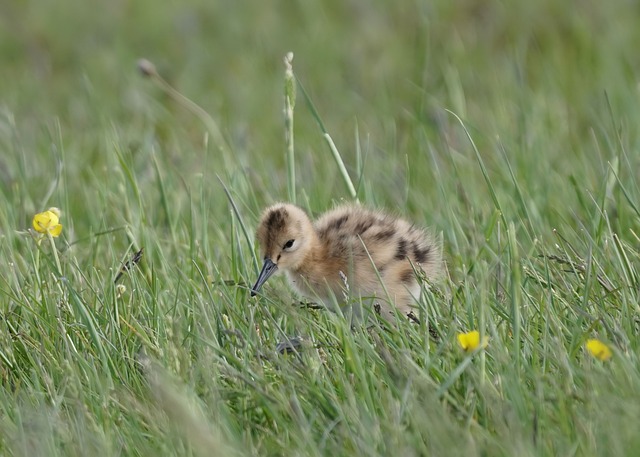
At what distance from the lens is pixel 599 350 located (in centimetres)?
288

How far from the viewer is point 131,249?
433 cm

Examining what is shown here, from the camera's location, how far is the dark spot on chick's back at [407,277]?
395 cm

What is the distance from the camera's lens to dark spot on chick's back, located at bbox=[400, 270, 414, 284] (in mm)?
3953

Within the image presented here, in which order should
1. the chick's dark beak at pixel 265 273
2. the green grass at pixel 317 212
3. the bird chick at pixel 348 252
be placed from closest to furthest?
1. the green grass at pixel 317 212
2. the chick's dark beak at pixel 265 273
3. the bird chick at pixel 348 252

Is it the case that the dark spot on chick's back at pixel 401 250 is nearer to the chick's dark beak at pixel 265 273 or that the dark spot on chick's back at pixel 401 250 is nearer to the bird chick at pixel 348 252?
the bird chick at pixel 348 252

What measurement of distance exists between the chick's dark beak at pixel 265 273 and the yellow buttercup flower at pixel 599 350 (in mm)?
1167

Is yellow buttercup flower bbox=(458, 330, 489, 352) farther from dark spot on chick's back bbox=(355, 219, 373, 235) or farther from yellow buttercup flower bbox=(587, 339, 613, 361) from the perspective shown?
dark spot on chick's back bbox=(355, 219, 373, 235)

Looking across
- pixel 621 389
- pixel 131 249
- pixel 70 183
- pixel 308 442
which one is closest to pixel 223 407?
pixel 308 442

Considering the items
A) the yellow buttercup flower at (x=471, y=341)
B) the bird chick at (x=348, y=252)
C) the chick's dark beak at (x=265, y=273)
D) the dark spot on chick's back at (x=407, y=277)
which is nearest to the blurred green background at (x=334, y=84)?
the bird chick at (x=348, y=252)

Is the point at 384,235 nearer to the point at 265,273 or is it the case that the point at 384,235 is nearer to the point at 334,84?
the point at 265,273

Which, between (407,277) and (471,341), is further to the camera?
(407,277)

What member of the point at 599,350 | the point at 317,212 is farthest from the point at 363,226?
the point at 599,350

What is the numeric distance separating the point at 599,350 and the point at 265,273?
4.37ft

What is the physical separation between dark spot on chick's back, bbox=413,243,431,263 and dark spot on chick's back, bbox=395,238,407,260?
0.15 ft
